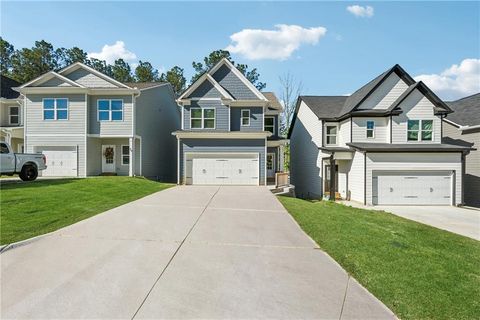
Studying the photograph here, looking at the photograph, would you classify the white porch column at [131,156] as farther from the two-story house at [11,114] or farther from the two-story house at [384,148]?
the two-story house at [384,148]

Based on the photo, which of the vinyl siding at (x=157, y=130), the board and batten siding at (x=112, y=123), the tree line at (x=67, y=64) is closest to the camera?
the board and batten siding at (x=112, y=123)

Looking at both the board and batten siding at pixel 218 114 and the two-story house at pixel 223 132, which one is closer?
the two-story house at pixel 223 132

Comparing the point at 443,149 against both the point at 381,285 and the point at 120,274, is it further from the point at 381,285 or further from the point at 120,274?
the point at 120,274

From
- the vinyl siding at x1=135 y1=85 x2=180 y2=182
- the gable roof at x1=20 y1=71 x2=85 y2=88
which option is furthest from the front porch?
the gable roof at x1=20 y1=71 x2=85 y2=88

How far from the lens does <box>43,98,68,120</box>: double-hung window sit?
1830 centimetres

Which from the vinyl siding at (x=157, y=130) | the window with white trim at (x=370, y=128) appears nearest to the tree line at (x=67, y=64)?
the vinyl siding at (x=157, y=130)

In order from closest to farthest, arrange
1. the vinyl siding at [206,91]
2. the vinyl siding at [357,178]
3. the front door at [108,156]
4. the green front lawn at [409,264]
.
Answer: the green front lawn at [409,264]
the vinyl siding at [357,178]
the vinyl siding at [206,91]
the front door at [108,156]

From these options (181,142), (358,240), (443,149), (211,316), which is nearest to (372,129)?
(443,149)

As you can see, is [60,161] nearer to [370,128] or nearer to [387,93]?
[370,128]

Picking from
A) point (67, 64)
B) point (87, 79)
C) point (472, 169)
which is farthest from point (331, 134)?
point (67, 64)

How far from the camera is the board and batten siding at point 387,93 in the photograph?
62.8 ft

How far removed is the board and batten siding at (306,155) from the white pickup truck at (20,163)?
58.0 feet

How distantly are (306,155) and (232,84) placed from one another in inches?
354

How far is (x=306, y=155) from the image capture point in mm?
23547
